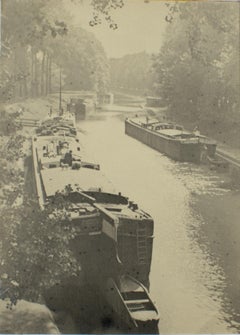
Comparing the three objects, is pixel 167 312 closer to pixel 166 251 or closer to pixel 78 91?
pixel 166 251

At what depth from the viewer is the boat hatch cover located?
704 inches

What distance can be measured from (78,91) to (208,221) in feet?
32.3

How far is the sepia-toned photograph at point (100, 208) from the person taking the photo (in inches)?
497

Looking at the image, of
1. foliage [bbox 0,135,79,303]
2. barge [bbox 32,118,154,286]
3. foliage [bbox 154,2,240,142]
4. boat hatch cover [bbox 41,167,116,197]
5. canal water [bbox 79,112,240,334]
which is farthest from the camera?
foliage [bbox 154,2,240,142]

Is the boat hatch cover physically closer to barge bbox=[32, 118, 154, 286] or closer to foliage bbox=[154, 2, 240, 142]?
barge bbox=[32, 118, 154, 286]

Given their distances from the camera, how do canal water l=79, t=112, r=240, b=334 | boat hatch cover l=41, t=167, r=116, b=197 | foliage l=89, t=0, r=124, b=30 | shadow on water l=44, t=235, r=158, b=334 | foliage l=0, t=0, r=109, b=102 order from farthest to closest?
boat hatch cover l=41, t=167, r=116, b=197 → foliage l=89, t=0, r=124, b=30 → foliage l=0, t=0, r=109, b=102 → canal water l=79, t=112, r=240, b=334 → shadow on water l=44, t=235, r=158, b=334

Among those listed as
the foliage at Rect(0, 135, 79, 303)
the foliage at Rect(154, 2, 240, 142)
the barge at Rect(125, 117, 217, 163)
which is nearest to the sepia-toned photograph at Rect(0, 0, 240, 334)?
the foliage at Rect(0, 135, 79, 303)

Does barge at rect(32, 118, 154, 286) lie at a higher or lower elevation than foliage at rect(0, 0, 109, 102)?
lower

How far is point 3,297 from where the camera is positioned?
12211 millimetres

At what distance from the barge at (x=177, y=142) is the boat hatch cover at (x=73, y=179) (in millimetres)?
14411

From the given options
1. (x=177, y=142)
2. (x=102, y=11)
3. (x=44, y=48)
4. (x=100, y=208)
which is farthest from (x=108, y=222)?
(x=177, y=142)

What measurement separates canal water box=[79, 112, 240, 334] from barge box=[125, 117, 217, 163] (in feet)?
3.00

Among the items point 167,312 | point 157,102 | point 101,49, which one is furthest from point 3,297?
point 157,102

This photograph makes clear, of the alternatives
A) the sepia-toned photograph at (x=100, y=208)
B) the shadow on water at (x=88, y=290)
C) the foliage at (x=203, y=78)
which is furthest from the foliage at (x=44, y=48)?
the foliage at (x=203, y=78)
